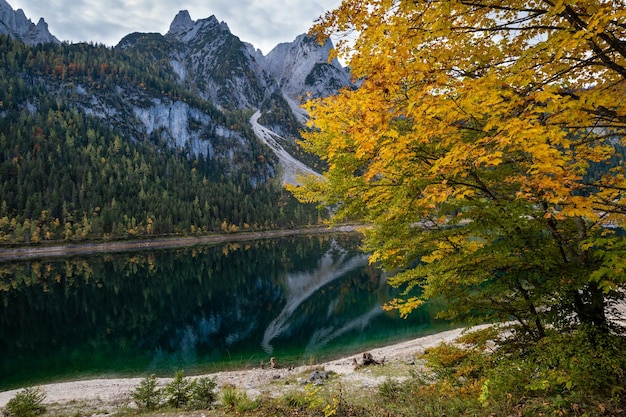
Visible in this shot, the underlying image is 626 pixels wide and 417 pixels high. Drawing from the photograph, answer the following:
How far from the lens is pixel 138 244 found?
12506cm

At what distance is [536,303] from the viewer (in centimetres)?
699

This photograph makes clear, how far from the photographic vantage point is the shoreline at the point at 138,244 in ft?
332

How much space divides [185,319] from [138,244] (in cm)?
9930

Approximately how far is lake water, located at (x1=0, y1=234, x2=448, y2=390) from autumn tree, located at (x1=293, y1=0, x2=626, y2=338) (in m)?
21.7

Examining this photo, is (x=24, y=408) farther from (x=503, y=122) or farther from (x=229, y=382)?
(x=503, y=122)

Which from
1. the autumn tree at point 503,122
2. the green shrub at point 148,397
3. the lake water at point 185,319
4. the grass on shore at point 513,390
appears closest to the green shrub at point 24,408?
the green shrub at point 148,397

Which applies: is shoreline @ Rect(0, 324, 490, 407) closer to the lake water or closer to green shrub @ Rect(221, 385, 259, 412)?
the lake water

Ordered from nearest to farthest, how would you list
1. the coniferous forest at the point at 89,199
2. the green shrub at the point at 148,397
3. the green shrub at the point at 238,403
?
1. the green shrub at the point at 238,403
2. the green shrub at the point at 148,397
3. the coniferous forest at the point at 89,199

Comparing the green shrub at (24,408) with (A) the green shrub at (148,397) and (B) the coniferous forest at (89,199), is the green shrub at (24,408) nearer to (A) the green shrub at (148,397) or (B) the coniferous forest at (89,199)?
(A) the green shrub at (148,397)

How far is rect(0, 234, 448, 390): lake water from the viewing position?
86.2 feet

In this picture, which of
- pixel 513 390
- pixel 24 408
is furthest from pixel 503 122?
pixel 24 408

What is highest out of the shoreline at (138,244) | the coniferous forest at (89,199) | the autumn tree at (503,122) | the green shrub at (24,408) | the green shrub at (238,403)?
the coniferous forest at (89,199)

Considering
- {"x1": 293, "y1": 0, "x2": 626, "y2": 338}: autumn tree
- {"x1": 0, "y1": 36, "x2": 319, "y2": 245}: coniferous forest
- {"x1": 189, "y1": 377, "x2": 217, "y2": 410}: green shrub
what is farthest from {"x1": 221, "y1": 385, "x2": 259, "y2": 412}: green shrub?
{"x1": 0, "y1": 36, "x2": 319, "y2": 245}: coniferous forest

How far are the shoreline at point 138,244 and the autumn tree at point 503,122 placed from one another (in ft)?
220
